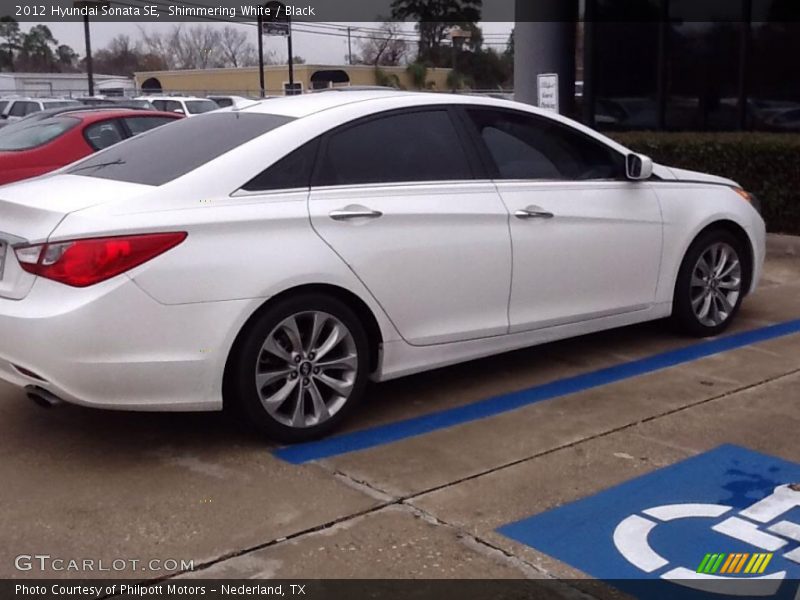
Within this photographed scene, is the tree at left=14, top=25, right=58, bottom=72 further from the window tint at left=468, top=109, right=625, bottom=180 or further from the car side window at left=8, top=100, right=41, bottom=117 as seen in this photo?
the window tint at left=468, top=109, right=625, bottom=180

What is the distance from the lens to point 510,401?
5.41 m

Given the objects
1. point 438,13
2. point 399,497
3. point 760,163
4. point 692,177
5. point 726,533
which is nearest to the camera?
point 726,533

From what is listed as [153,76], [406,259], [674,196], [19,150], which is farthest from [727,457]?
[153,76]

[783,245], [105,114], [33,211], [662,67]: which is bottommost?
[783,245]

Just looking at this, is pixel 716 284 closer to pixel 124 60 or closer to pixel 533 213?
pixel 533 213

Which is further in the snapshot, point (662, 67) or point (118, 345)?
point (662, 67)

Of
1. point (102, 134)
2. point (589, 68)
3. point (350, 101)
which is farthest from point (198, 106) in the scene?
point (350, 101)

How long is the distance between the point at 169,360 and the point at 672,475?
7.36 ft

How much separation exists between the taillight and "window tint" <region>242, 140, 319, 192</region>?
1.86 ft

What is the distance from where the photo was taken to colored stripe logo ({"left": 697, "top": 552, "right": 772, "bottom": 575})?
3.54m

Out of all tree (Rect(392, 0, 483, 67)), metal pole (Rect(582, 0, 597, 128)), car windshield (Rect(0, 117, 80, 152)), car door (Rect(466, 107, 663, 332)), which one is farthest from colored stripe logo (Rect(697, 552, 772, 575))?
tree (Rect(392, 0, 483, 67))

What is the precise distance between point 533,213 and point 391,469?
175 centimetres

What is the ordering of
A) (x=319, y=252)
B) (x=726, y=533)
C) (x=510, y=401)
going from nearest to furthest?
(x=726, y=533) < (x=319, y=252) < (x=510, y=401)

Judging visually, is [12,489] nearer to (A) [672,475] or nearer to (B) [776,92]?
(A) [672,475]
